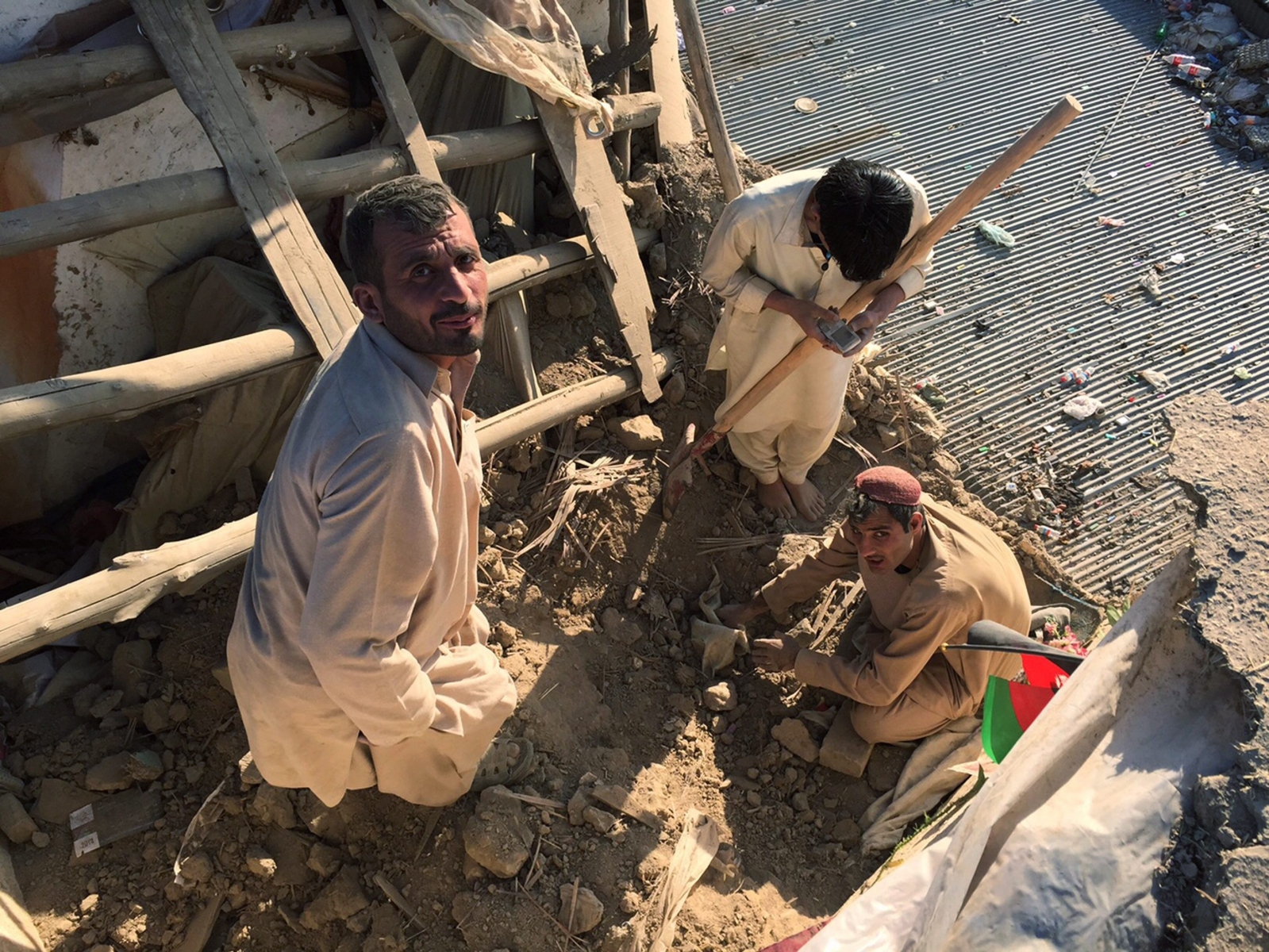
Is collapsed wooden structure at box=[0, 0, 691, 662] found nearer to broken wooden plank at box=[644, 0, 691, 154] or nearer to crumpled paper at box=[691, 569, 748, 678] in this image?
broken wooden plank at box=[644, 0, 691, 154]

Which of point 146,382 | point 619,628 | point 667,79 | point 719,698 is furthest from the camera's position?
point 667,79

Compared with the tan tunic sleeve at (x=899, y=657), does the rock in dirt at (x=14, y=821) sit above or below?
below

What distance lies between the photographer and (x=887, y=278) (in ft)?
12.1

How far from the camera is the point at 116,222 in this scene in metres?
3.29

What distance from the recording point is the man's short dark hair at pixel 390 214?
2260 mm

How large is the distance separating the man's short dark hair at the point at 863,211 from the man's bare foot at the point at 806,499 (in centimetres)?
150

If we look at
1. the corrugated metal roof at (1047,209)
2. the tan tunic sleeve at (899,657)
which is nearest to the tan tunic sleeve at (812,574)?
the tan tunic sleeve at (899,657)

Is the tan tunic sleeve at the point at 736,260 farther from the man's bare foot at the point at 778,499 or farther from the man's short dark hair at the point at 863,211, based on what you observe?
the man's bare foot at the point at 778,499

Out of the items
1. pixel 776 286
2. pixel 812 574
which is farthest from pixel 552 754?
pixel 776 286

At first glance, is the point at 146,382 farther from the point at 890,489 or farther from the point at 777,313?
the point at 890,489

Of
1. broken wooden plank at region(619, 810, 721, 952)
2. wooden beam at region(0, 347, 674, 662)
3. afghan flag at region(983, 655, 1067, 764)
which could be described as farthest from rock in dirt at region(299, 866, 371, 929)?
afghan flag at region(983, 655, 1067, 764)

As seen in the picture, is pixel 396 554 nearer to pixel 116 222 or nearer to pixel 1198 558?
pixel 1198 558

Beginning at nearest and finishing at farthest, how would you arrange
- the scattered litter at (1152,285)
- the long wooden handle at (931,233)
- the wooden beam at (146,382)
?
the wooden beam at (146,382) → the long wooden handle at (931,233) → the scattered litter at (1152,285)

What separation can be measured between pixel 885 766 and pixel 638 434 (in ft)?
5.98
